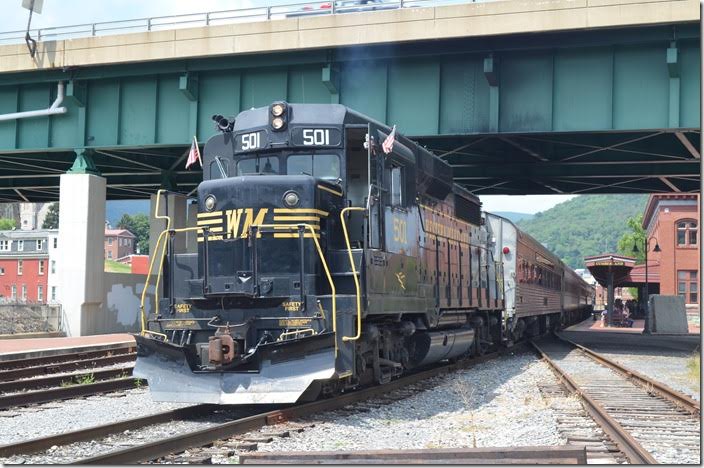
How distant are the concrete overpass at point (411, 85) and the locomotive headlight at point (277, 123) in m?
10.5

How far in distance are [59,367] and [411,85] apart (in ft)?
35.5

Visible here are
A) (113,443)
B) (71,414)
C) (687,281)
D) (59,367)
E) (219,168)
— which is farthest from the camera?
(687,281)

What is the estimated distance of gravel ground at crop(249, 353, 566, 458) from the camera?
7.93 metres

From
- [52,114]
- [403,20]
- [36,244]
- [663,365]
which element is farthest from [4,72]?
[36,244]

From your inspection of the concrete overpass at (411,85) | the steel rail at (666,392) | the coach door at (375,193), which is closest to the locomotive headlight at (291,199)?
the coach door at (375,193)

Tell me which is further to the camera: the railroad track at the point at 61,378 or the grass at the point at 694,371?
the grass at the point at 694,371

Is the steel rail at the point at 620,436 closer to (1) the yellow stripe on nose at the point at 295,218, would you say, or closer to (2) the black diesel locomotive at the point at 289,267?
(2) the black diesel locomotive at the point at 289,267

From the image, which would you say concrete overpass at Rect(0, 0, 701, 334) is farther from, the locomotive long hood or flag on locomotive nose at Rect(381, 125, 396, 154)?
the locomotive long hood

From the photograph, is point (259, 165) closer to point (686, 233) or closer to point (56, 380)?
point (56, 380)

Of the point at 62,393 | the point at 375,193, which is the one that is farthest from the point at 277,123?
the point at 62,393

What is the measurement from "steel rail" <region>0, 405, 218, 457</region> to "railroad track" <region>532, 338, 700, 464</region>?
4442mm

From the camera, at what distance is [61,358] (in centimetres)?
1716

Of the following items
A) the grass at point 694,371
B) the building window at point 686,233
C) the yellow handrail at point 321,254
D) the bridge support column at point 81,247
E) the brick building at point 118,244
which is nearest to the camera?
the yellow handrail at point 321,254

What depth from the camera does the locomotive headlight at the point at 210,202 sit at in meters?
9.75
